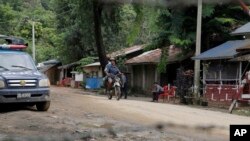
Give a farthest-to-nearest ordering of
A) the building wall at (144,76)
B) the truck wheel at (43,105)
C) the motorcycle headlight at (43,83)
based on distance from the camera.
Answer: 1. the building wall at (144,76)
2. the truck wheel at (43,105)
3. the motorcycle headlight at (43,83)

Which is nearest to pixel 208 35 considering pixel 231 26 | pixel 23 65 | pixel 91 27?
pixel 231 26

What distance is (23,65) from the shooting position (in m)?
12.1

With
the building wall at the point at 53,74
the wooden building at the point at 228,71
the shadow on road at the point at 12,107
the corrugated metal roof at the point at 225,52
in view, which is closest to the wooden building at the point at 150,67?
the wooden building at the point at 228,71

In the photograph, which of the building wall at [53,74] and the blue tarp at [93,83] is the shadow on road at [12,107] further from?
the building wall at [53,74]

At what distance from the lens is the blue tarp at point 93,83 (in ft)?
131

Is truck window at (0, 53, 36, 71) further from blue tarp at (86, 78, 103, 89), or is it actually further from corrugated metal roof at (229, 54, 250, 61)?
blue tarp at (86, 78, 103, 89)

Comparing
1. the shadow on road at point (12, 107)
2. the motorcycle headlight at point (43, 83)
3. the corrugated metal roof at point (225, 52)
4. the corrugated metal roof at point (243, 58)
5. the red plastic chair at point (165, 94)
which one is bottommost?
the shadow on road at point (12, 107)

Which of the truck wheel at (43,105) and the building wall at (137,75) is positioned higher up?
the building wall at (137,75)

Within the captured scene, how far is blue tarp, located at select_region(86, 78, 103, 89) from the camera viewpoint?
1569 inches

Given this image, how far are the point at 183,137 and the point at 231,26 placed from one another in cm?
1493

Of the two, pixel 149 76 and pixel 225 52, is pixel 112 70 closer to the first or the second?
pixel 225 52

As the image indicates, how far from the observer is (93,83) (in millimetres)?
40656

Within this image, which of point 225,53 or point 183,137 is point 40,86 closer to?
point 183,137

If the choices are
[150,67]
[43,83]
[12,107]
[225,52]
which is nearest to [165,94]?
[225,52]
